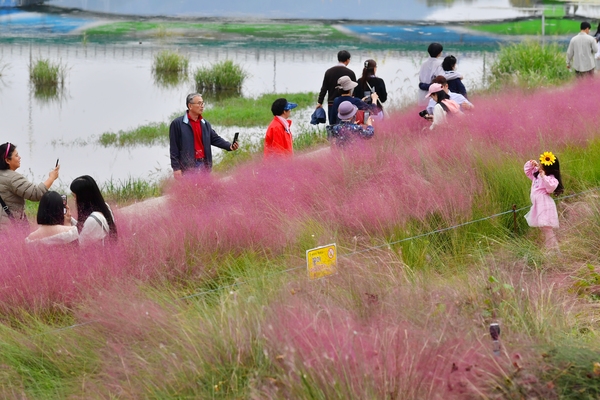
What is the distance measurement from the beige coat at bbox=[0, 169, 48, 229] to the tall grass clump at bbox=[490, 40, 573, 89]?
11783 millimetres

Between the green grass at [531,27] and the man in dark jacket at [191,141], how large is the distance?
4551cm

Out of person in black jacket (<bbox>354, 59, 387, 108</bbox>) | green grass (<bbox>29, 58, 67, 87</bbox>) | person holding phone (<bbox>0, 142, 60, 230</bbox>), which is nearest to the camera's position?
person holding phone (<bbox>0, 142, 60, 230</bbox>)

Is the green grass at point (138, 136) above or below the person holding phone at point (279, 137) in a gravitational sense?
below

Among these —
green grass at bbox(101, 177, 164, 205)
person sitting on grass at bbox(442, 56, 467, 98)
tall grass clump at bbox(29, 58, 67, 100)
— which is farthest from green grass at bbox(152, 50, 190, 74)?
person sitting on grass at bbox(442, 56, 467, 98)

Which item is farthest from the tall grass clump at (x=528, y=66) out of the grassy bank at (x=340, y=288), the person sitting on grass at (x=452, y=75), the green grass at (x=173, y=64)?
the green grass at (x=173, y=64)

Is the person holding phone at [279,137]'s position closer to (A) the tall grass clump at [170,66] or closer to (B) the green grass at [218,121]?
(B) the green grass at [218,121]

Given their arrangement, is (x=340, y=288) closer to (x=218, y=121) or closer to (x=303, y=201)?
(x=303, y=201)

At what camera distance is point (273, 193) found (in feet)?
27.4

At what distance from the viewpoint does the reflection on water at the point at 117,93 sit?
1830 cm

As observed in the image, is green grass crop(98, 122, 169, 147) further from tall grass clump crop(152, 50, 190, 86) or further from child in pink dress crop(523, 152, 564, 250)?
child in pink dress crop(523, 152, 564, 250)

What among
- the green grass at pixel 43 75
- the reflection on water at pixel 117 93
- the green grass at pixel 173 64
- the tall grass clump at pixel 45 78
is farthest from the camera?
the green grass at pixel 173 64

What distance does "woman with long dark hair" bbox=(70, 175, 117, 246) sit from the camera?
6.79 meters

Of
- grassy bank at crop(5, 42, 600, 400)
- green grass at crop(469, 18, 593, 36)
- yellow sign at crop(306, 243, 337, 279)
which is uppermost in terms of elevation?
green grass at crop(469, 18, 593, 36)

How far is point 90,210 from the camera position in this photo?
272 inches
